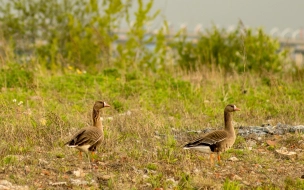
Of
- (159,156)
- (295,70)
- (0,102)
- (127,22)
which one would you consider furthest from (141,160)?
(127,22)

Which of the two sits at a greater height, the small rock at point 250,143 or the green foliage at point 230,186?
the small rock at point 250,143

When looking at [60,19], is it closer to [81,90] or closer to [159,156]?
[81,90]

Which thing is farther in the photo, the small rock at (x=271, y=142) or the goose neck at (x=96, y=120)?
the small rock at (x=271, y=142)

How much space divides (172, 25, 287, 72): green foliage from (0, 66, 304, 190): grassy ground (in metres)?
5.27

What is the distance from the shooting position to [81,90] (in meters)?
14.6

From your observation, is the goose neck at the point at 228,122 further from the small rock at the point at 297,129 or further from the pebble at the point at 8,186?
the pebble at the point at 8,186

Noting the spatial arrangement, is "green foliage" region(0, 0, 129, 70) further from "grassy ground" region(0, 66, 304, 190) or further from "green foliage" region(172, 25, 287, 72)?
"grassy ground" region(0, 66, 304, 190)

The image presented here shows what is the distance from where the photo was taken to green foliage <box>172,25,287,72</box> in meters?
21.8

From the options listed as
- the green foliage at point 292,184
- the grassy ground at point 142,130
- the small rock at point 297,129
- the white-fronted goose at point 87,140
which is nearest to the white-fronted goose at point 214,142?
the grassy ground at point 142,130

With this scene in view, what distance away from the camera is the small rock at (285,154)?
951 centimetres

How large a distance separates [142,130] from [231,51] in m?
15.0

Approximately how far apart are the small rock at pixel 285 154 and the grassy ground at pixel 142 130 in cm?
11

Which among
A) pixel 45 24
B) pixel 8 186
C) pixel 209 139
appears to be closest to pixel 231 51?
pixel 45 24

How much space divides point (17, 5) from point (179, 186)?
23.2m
